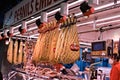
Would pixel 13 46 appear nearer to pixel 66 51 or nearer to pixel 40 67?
pixel 40 67

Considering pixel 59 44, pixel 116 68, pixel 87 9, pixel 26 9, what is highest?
pixel 26 9

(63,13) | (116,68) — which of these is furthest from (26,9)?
(116,68)

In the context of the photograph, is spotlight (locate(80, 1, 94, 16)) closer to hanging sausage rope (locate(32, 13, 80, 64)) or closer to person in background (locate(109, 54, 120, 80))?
hanging sausage rope (locate(32, 13, 80, 64))

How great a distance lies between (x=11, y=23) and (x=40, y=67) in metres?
1.10

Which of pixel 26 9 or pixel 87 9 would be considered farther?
pixel 26 9

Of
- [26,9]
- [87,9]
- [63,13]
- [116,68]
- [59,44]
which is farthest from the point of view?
[26,9]

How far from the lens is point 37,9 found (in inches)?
141

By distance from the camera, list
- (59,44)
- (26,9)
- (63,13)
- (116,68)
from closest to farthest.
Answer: (59,44), (63,13), (116,68), (26,9)

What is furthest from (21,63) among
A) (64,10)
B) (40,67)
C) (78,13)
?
(64,10)

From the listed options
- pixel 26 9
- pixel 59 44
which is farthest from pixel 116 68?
pixel 26 9

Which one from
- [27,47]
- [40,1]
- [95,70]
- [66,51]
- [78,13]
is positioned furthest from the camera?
[27,47]

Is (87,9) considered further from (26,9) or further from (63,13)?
(26,9)

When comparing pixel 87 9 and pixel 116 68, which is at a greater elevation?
pixel 87 9

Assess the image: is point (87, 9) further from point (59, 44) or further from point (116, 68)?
point (116, 68)
